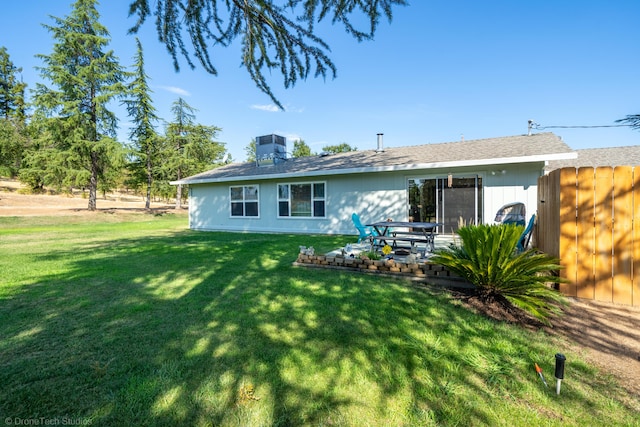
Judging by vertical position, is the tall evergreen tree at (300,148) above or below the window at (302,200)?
above

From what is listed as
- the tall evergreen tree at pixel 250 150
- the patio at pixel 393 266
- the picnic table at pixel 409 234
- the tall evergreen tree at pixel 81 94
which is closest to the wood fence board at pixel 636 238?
the patio at pixel 393 266

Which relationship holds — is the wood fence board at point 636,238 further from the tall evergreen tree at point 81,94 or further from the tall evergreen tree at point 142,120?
the tall evergreen tree at point 142,120

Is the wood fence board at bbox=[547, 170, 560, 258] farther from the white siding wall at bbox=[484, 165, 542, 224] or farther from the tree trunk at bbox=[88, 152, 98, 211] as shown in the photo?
the tree trunk at bbox=[88, 152, 98, 211]

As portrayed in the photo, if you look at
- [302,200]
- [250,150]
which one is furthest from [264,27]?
[250,150]

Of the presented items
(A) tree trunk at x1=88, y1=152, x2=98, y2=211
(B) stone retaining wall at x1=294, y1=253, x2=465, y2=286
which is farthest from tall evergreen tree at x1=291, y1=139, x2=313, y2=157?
(B) stone retaining wall at x1=294, y1=253, x2=465, y2=286

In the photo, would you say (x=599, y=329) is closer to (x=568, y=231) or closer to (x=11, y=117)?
(x=568, y=231)

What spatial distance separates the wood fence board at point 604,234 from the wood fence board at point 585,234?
48mm

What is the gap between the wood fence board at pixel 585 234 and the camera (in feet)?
12.6

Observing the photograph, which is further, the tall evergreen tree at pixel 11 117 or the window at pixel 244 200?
the tall evergreen tree at pixel 11 117

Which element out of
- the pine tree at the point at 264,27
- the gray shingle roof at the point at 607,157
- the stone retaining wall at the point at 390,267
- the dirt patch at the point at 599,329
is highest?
the gray shingle roof at the point at 607,157

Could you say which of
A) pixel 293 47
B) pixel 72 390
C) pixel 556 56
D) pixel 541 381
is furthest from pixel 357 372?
pixel 556 56

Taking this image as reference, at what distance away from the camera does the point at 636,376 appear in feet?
7.21

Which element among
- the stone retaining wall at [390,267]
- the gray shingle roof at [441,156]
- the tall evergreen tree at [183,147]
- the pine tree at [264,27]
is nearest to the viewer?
the pine tree at [264,27]

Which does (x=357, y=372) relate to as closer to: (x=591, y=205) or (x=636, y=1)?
(x=591, y=205)
